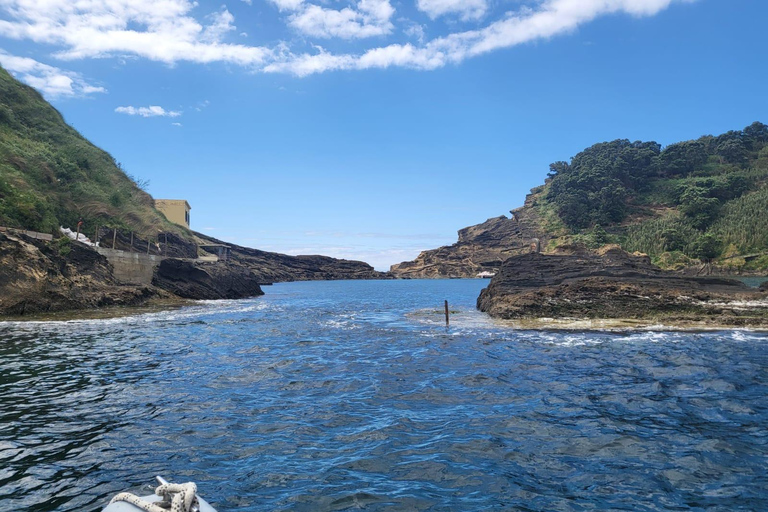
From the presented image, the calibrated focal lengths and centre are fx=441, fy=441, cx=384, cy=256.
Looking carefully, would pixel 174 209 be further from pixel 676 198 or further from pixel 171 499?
pixel 676 198

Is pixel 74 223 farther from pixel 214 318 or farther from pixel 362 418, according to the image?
pixel 362 418

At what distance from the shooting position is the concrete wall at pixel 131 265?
4133cm

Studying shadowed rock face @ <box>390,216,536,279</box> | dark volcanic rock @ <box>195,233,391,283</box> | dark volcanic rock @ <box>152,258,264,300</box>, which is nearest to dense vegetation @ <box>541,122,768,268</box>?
shadowed rock face @ <box>390,216,536,279</box>

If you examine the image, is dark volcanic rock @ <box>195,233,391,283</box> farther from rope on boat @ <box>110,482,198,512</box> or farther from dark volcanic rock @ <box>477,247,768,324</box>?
rope on boat @ <box>110,482,198,512</box>

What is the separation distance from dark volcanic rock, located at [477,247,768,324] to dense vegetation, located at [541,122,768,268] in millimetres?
64814

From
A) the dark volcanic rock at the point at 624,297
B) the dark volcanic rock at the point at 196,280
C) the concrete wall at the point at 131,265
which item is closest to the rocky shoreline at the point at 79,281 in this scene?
the dark volcanic rock at the point at 196,280

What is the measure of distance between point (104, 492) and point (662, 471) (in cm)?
892

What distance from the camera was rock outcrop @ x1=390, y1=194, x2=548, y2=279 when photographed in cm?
15200

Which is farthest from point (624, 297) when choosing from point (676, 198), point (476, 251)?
point (476, 251)

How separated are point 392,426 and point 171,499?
5.51m

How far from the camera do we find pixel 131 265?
4366 cm

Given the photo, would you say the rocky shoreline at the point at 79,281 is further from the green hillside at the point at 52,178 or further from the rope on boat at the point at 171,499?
the rope on boat at the point at 171,499

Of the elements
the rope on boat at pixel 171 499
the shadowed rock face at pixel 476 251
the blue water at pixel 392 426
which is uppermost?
the shadowed rock face at pixel 476 251

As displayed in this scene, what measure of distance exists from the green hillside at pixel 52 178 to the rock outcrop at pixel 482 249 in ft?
350
